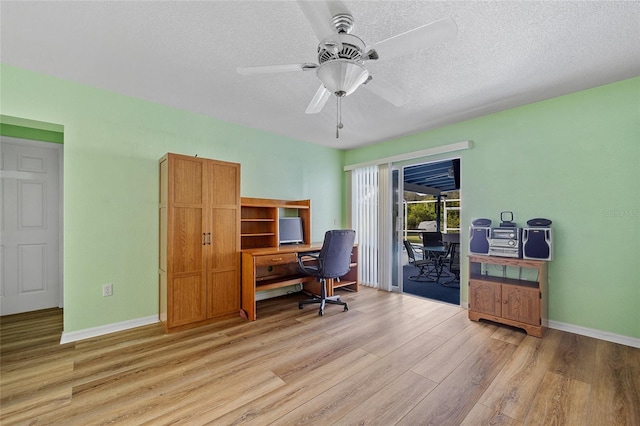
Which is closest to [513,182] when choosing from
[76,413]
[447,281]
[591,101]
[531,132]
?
[531,132]

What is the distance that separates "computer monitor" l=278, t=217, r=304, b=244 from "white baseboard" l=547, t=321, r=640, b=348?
10.9ft

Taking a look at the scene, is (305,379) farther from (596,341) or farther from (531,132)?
(531,132)

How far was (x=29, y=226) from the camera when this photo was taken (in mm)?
3439

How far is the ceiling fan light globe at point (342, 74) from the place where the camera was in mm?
1580

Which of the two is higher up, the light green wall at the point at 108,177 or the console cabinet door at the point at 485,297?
the light green wall at the point at 108,177

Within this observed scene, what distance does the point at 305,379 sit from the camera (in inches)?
82.4

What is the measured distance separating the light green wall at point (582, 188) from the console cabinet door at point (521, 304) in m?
0.40

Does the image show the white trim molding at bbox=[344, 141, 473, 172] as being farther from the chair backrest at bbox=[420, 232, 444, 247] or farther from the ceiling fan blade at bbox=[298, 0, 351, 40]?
the ceiling fan blade at bbox=[298, 0, 351, 40]

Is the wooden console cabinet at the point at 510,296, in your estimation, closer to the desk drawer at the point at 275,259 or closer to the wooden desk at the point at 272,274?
the wooden desk at the point at 272,274

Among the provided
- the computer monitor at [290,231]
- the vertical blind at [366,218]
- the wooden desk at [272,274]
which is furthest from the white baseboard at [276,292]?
the vertical blind at [366,218]

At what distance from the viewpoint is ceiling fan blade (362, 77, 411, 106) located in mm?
1925

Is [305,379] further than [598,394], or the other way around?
[305,379]

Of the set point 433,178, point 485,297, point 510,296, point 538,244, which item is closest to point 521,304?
point 510,296

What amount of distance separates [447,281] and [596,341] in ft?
8.31
